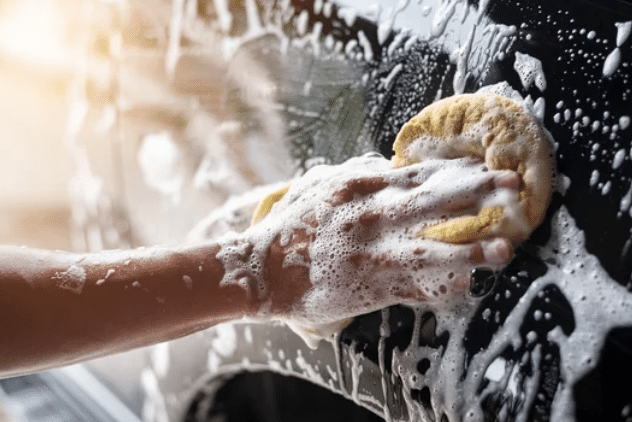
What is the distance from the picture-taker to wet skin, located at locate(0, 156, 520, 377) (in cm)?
70

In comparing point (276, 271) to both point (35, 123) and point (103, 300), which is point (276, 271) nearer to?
point (103, 300)

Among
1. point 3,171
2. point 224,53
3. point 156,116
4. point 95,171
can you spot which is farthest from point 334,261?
point 3,171

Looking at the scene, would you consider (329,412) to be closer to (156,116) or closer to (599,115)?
(156,116)

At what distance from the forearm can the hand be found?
0.28 ft

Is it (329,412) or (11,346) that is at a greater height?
(11,346)

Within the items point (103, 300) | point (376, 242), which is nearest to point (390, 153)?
point (376, 242)

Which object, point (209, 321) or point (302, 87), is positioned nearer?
point (209, 321)

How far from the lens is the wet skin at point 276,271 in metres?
0.70

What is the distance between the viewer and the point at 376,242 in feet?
2.40

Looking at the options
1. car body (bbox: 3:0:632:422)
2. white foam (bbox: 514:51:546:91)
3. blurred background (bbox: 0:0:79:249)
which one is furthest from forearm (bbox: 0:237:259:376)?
blurred background (bbox: 0:0:79:249)

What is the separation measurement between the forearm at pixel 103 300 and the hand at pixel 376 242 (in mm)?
86

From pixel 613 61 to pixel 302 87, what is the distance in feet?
1.87

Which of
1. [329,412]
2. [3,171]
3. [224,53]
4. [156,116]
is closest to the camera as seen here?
[224,53]

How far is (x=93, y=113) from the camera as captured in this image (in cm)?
179
